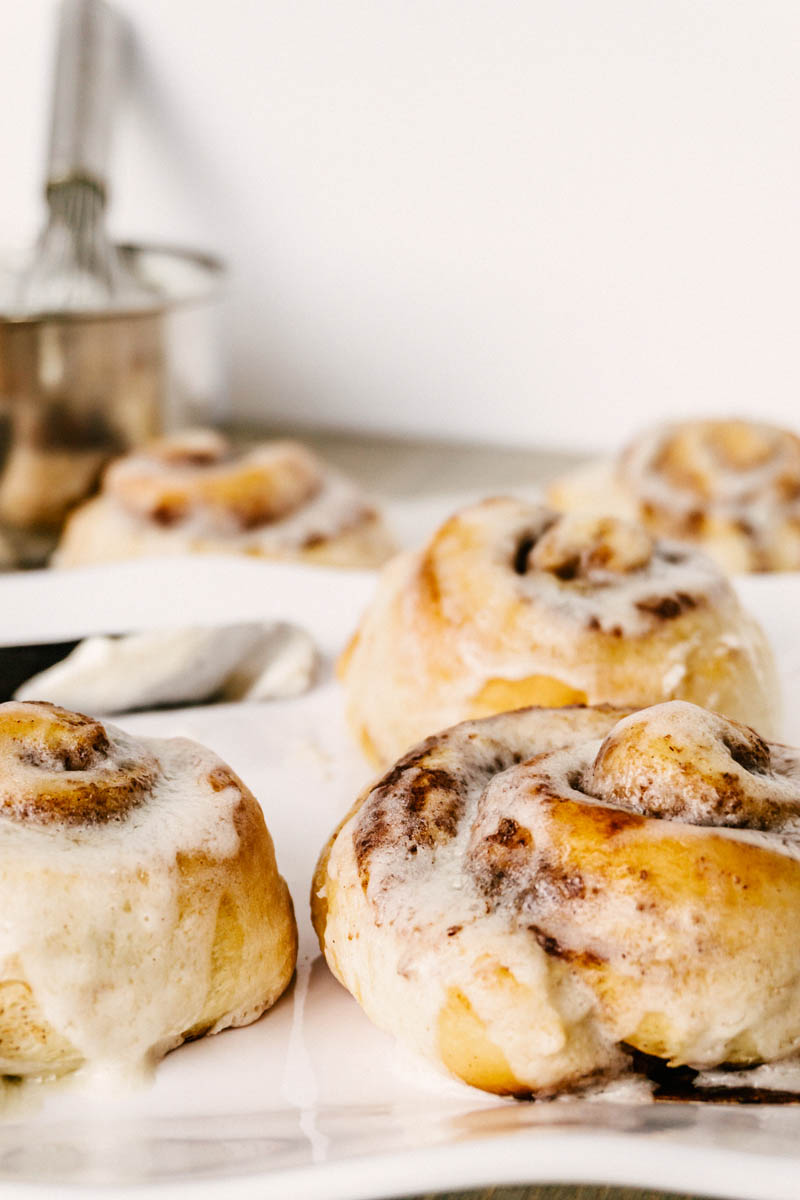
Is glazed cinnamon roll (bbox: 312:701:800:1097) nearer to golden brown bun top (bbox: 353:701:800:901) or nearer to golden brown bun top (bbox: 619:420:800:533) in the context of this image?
golden brown bun top (bbox: 353:701:800:901)

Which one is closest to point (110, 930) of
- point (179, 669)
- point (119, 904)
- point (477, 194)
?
point (119, 904)

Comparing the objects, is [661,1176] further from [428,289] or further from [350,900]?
[428,289]

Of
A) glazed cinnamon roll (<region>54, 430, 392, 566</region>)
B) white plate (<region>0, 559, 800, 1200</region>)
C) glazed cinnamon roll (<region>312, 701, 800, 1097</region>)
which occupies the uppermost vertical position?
glazed cinnamon roll (<region>312, 701, 800, 1097</region>)

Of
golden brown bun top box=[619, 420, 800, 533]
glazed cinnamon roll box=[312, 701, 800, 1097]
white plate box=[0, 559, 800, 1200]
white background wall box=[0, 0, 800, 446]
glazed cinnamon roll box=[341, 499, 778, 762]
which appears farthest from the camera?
white background wall box=[0, 0, 800, 446]

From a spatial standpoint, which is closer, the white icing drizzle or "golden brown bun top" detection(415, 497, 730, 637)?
the white icing drizzle

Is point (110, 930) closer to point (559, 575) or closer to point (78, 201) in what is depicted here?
point (559, 575)

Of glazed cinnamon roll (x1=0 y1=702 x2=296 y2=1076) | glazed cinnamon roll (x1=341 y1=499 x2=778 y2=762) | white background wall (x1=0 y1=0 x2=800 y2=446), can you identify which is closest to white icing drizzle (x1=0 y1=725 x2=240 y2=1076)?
glazed cinnamon roll (x1=0 y1=702 x2=296 y2=1076)

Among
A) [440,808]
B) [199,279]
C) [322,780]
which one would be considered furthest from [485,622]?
[199,279]
